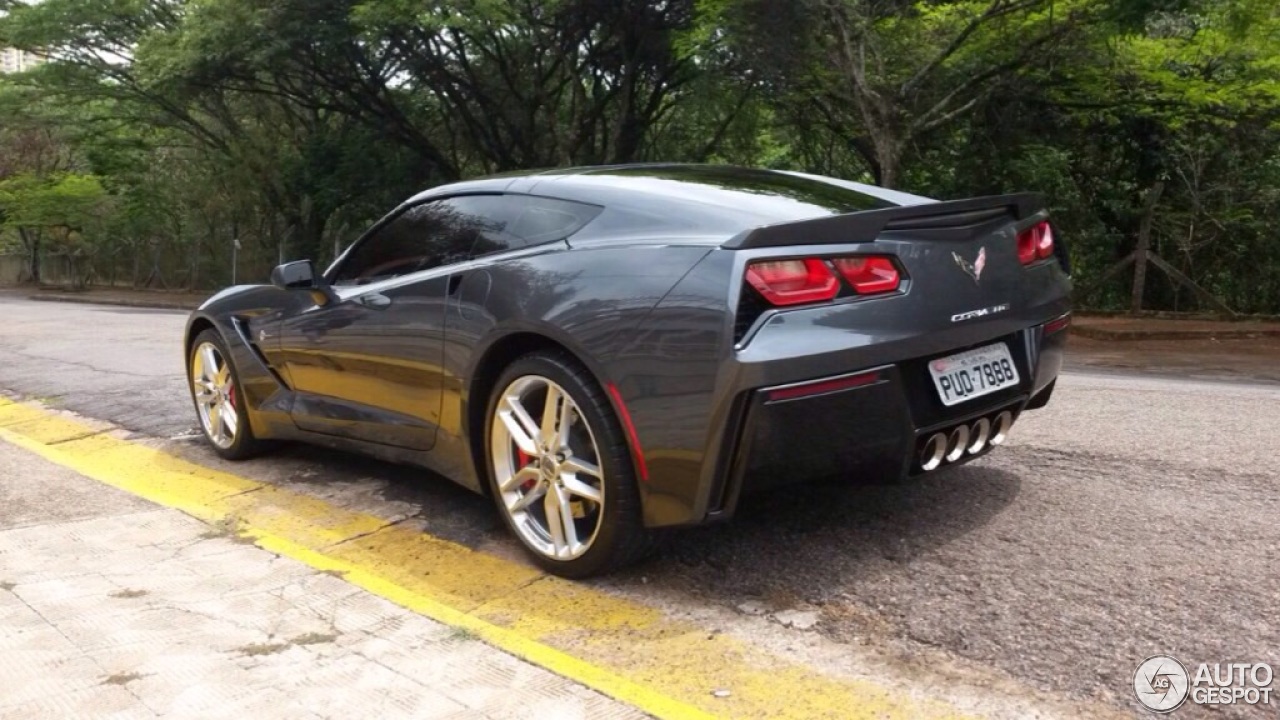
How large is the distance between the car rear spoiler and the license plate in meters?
0.37

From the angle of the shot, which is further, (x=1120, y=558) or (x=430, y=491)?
(x=430, y=491)

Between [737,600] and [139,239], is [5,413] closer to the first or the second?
[737,600]

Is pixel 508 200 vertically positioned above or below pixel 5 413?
above

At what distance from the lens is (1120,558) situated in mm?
3119

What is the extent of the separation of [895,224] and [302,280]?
8.55ft

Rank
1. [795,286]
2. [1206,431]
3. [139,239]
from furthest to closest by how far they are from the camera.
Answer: [139,239] → [1206,431] → [795,286]

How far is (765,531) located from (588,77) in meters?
21.0

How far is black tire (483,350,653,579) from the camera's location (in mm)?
3027

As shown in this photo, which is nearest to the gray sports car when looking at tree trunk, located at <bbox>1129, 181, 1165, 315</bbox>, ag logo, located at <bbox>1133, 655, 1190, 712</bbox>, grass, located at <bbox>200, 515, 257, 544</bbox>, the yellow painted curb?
the yellow painted curb

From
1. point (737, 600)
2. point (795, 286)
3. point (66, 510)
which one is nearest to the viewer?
point (795, 286)

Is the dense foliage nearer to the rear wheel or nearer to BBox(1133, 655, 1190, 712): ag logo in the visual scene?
the rear wheel

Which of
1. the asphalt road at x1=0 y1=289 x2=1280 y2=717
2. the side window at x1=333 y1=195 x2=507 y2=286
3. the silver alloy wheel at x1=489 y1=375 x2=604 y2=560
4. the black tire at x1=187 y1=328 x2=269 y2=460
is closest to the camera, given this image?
the asphalt road at x1=0 y1=289 x2=1280 y2=717

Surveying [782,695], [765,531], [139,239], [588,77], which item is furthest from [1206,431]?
[139,239]

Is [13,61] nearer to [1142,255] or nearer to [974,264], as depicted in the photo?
[1142,255]
